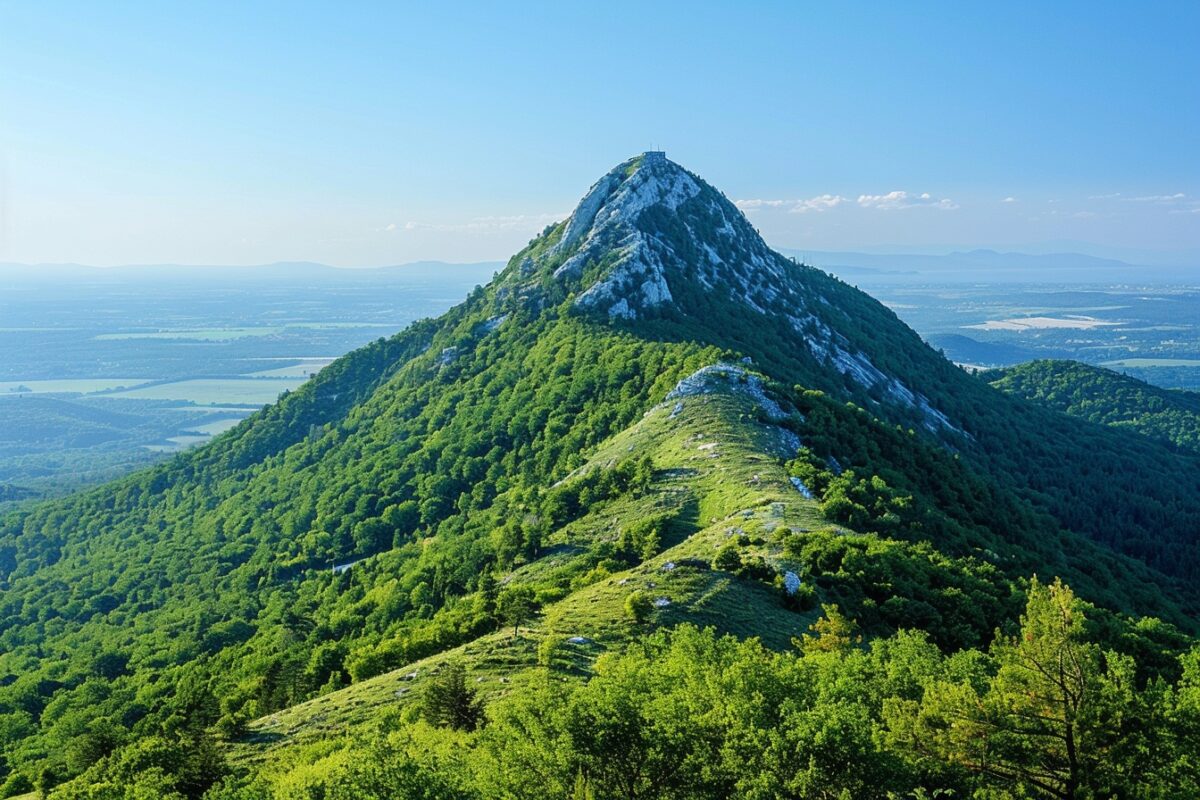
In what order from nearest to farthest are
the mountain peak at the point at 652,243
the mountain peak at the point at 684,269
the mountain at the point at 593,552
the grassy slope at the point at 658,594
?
1. the mountain at the point at 593,552
2. the grassy slope at the point at 658,594
3. the mountain peak at the point at 652,243
4. the mountain peak at the point at 684,269

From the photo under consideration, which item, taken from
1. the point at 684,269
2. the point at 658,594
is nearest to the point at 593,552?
the point at 658,594

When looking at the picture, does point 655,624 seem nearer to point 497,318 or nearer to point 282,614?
point 282,614

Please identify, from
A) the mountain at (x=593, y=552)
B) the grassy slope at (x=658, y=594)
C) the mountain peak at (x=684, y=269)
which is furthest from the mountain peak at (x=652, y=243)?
the grassy slope at (x=658, y=594)

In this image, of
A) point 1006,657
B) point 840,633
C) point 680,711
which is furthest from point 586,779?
point 840,633

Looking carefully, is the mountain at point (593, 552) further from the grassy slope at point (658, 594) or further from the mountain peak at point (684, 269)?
the mountain peak at point (684, 269)

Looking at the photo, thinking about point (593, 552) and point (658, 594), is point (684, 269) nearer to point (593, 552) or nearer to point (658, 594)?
point (593, 552)
